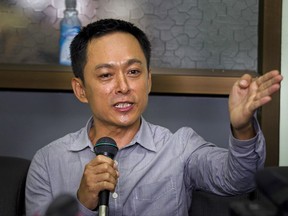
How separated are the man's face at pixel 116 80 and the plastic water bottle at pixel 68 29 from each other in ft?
1.25

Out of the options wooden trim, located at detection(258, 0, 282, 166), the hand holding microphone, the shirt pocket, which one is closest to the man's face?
the shirt pocket

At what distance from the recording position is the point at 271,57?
194cm

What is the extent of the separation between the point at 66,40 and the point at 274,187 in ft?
5.00

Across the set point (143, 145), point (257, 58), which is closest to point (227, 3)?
point (257, 58)

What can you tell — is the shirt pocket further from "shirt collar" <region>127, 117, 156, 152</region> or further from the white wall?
the white wall

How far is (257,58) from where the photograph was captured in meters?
2.00

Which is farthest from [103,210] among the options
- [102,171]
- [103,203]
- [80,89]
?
[80,89]

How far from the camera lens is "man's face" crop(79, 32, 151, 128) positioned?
1.48 metres

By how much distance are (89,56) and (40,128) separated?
0.57 metres

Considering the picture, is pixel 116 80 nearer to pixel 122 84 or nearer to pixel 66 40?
pixel 122 84

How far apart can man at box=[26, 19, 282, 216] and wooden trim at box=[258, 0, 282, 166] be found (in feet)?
1.60

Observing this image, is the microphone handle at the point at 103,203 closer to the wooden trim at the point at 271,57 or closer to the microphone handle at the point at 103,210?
the microphone handle at the point at 103,210

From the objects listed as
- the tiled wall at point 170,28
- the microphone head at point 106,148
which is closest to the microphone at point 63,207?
the microphone head at point 106,148

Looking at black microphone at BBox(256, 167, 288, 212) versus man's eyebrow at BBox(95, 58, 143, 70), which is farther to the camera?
man's eyebrow at BBox(95, 58, 143, 70)
